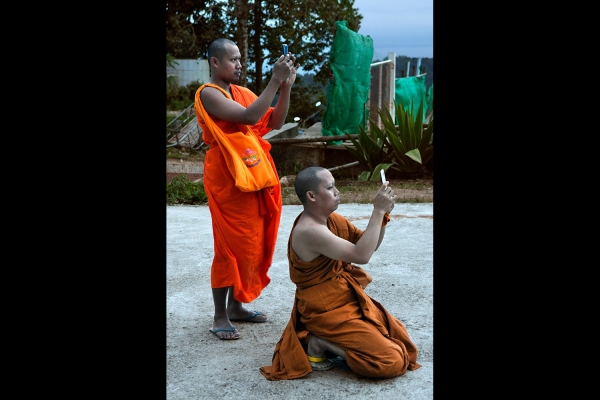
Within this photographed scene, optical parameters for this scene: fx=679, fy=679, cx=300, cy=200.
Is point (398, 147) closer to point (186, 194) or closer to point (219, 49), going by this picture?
point (186, 194)

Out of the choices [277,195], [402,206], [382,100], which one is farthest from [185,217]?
[382,100]

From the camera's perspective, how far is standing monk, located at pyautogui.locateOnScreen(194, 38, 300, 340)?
11.5 ft

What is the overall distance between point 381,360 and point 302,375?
0.36 metres

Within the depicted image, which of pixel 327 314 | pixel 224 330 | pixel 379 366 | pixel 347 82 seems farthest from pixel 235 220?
pixel 347 82

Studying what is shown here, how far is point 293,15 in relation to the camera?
14648mm

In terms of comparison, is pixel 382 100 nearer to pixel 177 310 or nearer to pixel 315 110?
pixel 315 110

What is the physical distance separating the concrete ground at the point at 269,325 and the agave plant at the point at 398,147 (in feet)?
10.2

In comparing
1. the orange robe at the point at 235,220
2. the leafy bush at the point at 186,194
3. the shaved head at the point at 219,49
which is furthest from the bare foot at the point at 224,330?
the leafy bush at the point at 186,194

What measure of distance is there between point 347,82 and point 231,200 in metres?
8.21

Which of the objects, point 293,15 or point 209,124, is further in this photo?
point 293,15

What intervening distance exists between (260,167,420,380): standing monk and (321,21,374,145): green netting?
27.0 feet

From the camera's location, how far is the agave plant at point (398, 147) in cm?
956

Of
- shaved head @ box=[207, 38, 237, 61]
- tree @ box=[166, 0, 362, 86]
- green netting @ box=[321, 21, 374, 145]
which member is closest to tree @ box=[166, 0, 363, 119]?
tree @ box=[166, 0, 362, 86]

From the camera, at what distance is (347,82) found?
11.4m
